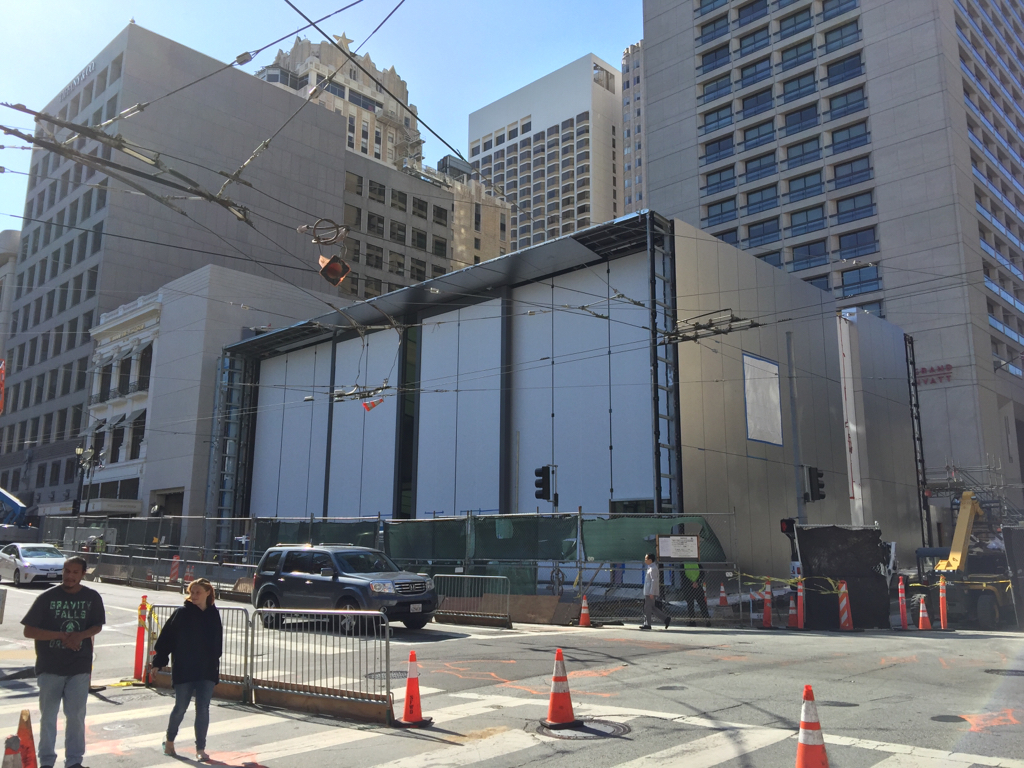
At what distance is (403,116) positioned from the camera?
10075 cm

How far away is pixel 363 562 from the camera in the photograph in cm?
1716

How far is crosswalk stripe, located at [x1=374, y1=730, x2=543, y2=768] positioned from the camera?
6.55 meters

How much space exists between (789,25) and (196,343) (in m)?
47.0

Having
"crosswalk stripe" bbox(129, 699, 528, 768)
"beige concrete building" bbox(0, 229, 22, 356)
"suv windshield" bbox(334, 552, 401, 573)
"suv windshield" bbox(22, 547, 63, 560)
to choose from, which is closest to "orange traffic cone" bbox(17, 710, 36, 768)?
"crosswalk stripe" bbox(129, 699, 528, 768)

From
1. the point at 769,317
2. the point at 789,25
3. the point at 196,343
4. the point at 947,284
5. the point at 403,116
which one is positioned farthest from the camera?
the point at 403,116

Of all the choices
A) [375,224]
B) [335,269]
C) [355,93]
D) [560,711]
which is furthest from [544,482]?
[355,93]

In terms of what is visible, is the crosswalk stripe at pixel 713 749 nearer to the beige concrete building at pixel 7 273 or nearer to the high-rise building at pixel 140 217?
the high-rise building at pixel 140 217

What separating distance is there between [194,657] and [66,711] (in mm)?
1030

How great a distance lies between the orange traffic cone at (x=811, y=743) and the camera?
196 inches

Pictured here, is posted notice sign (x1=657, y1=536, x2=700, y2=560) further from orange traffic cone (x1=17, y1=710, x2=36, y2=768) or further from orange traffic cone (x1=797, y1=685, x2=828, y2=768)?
orange traffic cone (x1=17, y1=710, x2=36, y2=768)

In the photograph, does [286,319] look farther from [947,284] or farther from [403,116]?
[403,116]

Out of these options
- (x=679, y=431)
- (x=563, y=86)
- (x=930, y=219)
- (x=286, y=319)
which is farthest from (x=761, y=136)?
(x=563, y=86)

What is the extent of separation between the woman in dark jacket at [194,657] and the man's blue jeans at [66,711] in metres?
0.71

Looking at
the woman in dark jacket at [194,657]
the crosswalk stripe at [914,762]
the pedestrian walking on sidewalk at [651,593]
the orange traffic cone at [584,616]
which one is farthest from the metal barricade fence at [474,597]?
the crosswalk stripe at [914,762]
